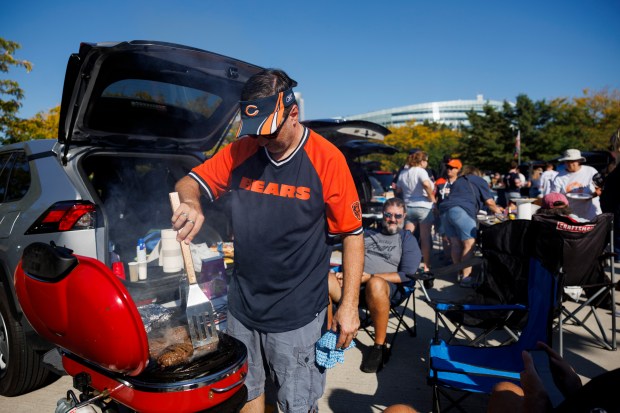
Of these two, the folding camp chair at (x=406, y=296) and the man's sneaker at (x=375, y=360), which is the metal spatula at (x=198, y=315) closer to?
the man's sneaker at (x=375, y=360)

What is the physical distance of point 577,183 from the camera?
6043 mm

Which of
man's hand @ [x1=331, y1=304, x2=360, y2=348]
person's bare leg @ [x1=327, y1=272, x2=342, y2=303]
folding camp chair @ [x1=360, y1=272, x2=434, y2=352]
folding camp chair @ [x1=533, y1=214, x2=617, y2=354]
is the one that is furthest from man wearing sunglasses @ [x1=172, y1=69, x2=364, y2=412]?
folding camp chair @ [x1=533, y1=214, x2=617, y2=354]

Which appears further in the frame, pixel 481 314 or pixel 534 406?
pixel 481 314

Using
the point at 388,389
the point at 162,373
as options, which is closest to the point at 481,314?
the point at 388,389

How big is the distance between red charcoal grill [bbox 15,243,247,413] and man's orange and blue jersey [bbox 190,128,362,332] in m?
0.38

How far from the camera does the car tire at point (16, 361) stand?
2741 millimetres

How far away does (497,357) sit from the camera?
269cm

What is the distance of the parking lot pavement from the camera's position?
9.22 feet

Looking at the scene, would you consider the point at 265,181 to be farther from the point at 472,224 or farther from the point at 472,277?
the point at 472,277

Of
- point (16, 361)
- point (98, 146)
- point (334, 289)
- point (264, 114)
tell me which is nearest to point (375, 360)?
point (334, 289)

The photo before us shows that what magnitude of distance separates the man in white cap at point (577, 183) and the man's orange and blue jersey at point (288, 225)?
5191mm

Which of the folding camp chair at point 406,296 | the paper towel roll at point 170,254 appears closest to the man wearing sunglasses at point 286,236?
the paper towel roll at point 170,254

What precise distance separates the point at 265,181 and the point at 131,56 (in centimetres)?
154

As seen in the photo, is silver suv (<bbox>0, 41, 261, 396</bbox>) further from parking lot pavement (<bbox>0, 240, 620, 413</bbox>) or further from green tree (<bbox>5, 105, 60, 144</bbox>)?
green tree (<bbox>5, 105, 60, 144</bbox>)
